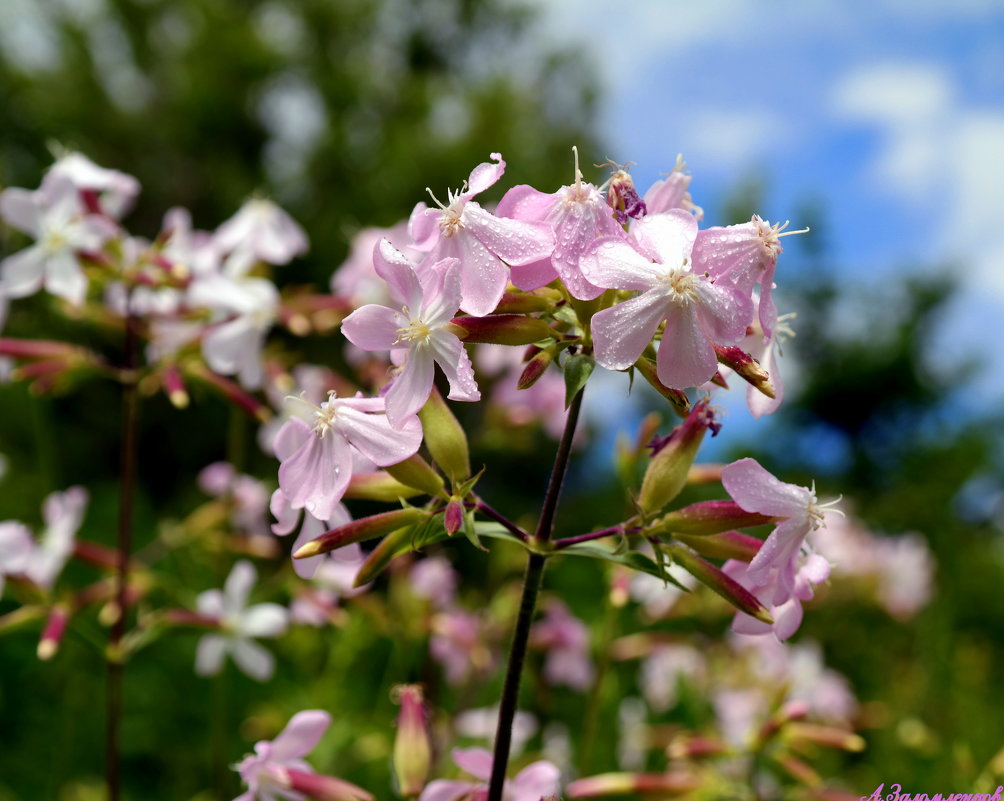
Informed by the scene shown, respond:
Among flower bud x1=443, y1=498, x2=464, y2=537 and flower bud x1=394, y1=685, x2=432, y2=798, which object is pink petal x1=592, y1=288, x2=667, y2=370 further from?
flower bud x1=394, y1=685, x2=432, y2=798

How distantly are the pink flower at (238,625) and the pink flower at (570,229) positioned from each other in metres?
0.91

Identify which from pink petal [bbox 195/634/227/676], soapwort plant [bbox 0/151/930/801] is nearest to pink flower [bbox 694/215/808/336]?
soapwort plant [bbox 0/151/930/801]

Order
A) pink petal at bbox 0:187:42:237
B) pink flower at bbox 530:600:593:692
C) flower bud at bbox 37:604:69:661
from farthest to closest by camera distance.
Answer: pink flower at bbox 530:600:593:692 < pink petal at bbox 0:187:42:237 < flower bud at bbox 37:604:69:661

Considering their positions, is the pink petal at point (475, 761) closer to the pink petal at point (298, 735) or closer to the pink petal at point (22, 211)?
the pink petal at point (298, 735)

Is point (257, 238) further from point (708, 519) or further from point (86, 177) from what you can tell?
point (708, 519)

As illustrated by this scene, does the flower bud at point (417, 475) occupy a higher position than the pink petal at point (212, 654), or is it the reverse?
the pink petal at point (212, 654)

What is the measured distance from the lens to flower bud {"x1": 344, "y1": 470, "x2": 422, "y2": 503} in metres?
0.63

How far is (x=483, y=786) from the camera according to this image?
0.64 metres

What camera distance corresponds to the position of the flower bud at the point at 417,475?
1.96ft

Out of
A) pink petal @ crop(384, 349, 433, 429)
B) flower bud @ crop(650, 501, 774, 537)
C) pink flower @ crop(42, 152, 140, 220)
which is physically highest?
pink flower @ crop(42, 152, 140, 220)

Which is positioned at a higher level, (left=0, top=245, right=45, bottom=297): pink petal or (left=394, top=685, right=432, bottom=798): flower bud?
(left=0, top=245, right=45, bottom=297): pink petal

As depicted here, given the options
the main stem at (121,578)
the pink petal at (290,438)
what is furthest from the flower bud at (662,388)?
the main stem at (121,578)

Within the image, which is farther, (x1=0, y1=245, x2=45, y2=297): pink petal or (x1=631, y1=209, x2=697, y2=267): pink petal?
(x1=0, y1=245, x2=45, y2=297): pink petal

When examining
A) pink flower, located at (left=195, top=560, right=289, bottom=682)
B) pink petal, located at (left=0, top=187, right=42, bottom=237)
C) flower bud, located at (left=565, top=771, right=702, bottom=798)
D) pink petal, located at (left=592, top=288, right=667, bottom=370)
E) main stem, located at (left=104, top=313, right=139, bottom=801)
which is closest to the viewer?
pink petal, located at (left=592, top=288, right=667, bottom=370)
